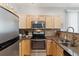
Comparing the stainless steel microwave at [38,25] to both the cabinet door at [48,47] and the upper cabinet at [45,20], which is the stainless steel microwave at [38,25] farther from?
the cabinet door at [48,47]

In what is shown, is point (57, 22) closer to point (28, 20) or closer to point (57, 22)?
point (57, 22)

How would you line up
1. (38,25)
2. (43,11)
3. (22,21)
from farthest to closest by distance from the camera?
(43,11) → (22,21) → (38,25)

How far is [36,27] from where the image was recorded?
6.45 meters

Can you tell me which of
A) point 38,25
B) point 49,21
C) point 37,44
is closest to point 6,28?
point 37,44

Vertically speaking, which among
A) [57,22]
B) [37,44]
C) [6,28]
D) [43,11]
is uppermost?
[43,11]

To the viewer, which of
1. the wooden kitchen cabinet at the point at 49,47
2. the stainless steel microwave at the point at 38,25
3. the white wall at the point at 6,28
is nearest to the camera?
the white wall at the point at 6,28

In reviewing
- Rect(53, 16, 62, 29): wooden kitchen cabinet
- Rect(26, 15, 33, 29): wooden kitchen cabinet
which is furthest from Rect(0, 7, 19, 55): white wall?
Rect(53, 16, 62, 29): wooden kitchen cabinet

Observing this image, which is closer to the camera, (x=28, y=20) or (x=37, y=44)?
(x=37, y=44)

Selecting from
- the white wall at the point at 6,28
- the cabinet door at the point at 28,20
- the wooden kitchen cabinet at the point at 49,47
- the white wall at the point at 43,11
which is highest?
the white wall at the point at 43,11

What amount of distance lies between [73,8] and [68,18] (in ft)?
1.53

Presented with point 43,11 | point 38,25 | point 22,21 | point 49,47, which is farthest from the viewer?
point 43,11

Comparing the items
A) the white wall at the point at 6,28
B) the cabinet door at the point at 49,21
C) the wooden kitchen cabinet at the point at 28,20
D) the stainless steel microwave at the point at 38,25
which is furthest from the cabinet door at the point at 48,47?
the white wall at the point at 6,28

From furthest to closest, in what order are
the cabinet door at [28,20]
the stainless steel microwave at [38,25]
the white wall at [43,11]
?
the white wall at [43,11] < the cabinet door at [28,20] < the stainless steel microwave at [38,25]

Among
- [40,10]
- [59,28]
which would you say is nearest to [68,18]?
[59,28]
